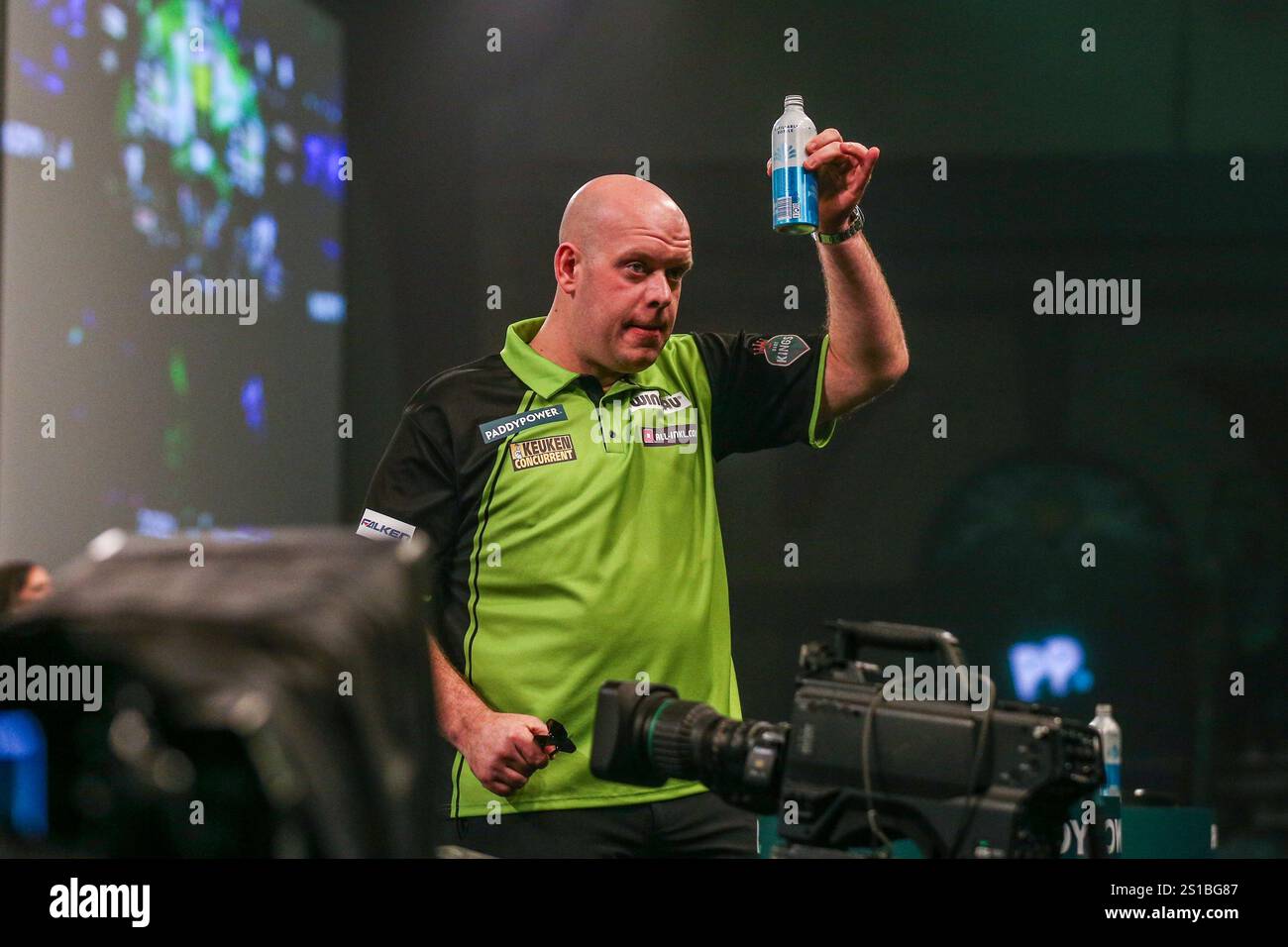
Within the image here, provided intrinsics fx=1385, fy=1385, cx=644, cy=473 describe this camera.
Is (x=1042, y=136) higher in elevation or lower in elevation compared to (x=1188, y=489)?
higher

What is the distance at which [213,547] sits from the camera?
703 millimetres

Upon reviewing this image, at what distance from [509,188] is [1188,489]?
1.81 metres

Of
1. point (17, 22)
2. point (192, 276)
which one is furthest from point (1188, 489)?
point (17, 22)

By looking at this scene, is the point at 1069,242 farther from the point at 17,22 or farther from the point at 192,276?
the point at 17,22

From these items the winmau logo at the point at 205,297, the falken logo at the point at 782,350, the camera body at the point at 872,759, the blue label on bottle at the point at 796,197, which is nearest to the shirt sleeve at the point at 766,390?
the falken logo at the point at 782,350

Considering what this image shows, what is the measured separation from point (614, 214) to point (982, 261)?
129 cm

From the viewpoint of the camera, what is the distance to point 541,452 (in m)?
2.35

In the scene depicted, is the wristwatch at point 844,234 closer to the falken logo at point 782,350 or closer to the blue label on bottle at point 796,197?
the blue label on bottle at point 796,197

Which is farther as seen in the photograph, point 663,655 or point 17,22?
point 17,22
